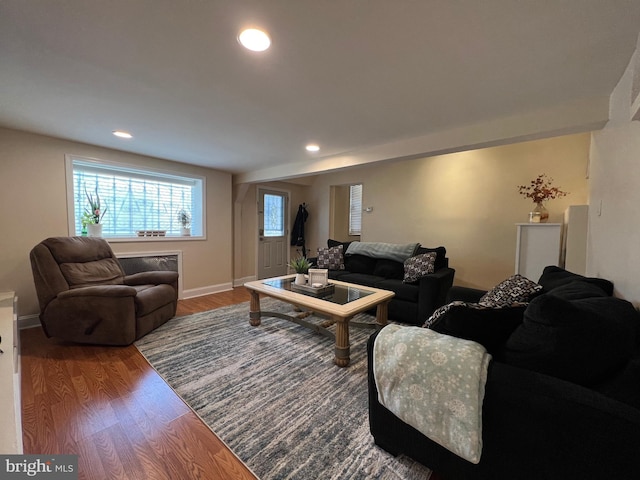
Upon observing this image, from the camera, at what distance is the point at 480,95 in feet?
5.62

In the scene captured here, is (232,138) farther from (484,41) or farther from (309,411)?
(309,411)

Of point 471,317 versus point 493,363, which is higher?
point 471,317

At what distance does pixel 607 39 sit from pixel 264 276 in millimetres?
5089

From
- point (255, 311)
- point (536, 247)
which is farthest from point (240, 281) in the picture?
point (536, 247)

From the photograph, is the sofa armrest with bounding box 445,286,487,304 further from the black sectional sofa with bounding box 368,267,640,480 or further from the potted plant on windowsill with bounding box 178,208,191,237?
the potted plant on windowsill with bounding box 178,208,191,237

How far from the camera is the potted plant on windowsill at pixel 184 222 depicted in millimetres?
4051

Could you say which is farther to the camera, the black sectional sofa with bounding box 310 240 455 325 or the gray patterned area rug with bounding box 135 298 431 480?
the black sectional sofa with bounding box 310 240 455 325

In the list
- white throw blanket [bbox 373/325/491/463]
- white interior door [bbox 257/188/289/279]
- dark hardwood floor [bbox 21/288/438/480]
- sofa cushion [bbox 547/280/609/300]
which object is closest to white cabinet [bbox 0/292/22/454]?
dark hardwood floor [bbox 21/288/438/480]

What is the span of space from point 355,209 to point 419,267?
2.76 m

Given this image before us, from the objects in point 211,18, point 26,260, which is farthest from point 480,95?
point 26,260

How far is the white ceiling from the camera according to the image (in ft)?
3.52

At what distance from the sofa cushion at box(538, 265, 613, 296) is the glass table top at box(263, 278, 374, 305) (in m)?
1.41

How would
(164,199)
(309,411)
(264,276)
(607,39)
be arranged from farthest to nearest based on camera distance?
(264,276) → (164,199) → (309,411) → (607,39)

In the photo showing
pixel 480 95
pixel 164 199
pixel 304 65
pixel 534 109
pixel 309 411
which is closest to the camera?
pixel 304 65
